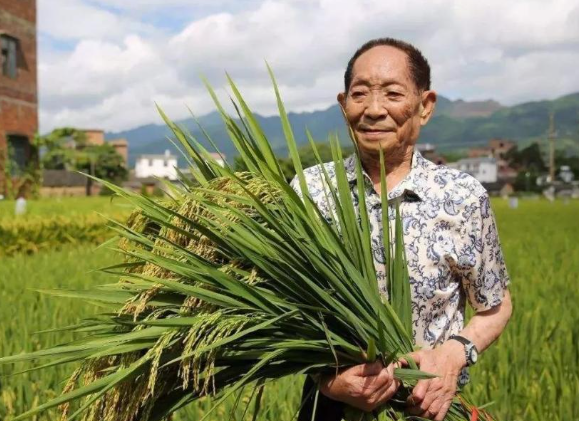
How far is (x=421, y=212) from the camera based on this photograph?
169 cm

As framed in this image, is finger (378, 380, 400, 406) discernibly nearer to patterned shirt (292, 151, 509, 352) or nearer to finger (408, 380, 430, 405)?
finger (408, 380, 430, 405)

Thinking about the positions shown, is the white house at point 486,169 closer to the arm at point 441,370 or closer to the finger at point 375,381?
A: the arm at point 441,370

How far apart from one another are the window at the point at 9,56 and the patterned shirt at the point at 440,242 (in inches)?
740

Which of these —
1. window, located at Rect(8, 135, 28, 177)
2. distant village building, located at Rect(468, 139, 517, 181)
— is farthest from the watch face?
distant village building, located at Rect(468, 139, 517, 181)

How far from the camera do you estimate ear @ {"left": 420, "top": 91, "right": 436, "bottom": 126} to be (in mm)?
1782

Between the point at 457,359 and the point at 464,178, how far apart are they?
404 mm

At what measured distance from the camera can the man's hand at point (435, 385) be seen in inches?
59.0

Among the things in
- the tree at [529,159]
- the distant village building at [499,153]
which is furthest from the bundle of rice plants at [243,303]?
the distant village building at [499,153]

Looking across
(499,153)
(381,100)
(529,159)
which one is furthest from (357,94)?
(499,153)

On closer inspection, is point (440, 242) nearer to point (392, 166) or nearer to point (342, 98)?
point (392, 166)

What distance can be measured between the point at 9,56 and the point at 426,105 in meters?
19.1

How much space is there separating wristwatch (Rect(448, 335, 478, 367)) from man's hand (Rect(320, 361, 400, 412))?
247 mm

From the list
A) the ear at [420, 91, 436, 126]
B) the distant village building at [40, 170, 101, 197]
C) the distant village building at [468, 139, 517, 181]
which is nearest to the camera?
the ear at [420, 91, 436, 126]

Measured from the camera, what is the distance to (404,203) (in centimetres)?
171
